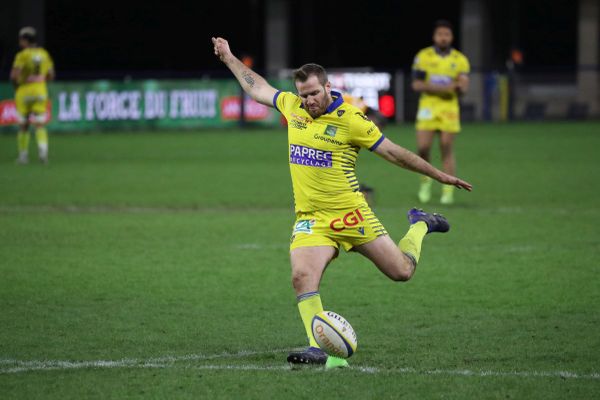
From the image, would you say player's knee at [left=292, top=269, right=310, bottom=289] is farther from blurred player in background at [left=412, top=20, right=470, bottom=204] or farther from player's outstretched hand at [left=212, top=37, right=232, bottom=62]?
blurred player in background at [left=412, top=20, right=470, bottom=204]

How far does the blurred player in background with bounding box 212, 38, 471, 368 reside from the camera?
748 cm

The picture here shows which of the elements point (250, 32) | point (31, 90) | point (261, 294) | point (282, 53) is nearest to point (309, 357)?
point (261, 294)

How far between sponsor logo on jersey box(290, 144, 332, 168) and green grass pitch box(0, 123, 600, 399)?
1273 millimetres

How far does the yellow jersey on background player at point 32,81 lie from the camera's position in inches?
903

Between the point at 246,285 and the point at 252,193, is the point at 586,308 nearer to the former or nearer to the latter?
the point at 246,285

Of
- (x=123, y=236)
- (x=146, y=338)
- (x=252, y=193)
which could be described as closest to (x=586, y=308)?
(x=146, y=338)

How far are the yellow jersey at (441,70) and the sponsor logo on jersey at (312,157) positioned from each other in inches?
363

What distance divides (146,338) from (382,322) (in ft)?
5.94

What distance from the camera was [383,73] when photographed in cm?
3581

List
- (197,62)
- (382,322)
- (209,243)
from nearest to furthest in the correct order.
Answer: (382,322)
(209,243)
(197,62)

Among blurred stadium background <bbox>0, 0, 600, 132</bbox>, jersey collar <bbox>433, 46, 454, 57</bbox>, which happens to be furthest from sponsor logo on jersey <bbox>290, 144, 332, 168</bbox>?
blurred stadium background <bbox>0, 0, 600, 132</bbox>

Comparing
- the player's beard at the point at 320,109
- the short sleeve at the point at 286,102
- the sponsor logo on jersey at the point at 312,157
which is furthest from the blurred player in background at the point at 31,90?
the player's beard at the point at 320,109

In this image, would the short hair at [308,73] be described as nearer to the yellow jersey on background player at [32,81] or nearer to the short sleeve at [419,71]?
the short sleeve at [419,71]

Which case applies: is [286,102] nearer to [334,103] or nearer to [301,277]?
[334,103]
